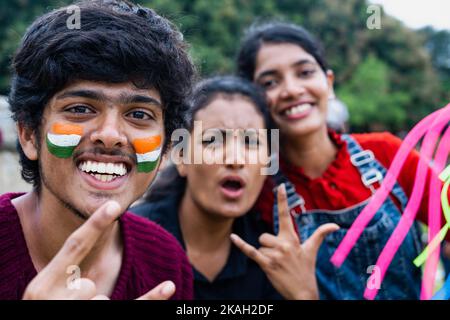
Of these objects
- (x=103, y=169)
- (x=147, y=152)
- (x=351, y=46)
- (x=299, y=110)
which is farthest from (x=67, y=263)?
(x=351, y=46)

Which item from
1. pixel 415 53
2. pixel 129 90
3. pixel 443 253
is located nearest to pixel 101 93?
pixel 129 90

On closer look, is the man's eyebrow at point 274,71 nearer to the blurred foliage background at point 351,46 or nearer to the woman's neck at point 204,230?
the woman's neck at point 204,230

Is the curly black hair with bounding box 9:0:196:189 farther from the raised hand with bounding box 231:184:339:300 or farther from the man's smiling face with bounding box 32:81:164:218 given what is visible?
the raised hand with bounding box 231:184:339:300

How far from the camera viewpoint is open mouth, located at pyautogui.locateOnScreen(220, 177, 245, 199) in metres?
2.56

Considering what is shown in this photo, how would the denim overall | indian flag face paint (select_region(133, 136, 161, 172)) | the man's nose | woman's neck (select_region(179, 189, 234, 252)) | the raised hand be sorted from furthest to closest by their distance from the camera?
woman's neck (select_region(179, 189, 234, 252)), the denim overall, the raised hand, indian flag face paint (select_region(133, 136, 161, 172)), the man's nose

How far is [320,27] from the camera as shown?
19.1 m

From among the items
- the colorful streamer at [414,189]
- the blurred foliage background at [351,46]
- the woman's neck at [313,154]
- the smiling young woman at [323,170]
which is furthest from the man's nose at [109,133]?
the blurred foliage background at [351,46]

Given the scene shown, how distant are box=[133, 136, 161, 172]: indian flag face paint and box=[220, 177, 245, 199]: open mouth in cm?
78

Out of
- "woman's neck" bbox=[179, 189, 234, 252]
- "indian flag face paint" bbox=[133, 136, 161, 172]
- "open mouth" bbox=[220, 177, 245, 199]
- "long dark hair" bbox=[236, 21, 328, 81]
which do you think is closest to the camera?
"indian flag face paint" bbox=[133, 136, 161, 172]

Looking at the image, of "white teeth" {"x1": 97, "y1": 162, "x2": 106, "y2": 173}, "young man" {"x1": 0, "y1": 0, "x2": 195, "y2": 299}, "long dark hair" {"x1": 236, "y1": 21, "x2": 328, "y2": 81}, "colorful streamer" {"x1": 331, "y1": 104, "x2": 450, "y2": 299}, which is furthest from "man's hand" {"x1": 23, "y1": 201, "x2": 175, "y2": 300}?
"long dark hair" {"x1": 236, "y1": 21, "x2": 328, "y2": 81}

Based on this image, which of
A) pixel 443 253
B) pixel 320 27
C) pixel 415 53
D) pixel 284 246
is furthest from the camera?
pixel 415 53

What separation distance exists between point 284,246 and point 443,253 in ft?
10.6

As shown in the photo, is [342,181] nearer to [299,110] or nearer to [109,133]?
[299,110]
